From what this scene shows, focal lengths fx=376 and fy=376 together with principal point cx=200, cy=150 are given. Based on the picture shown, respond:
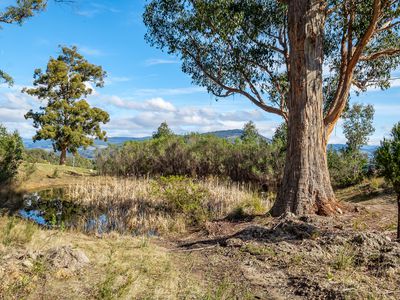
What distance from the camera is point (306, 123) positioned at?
8.99m

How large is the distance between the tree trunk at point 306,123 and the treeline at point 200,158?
9199 mm

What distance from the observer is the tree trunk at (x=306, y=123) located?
8.87 metres

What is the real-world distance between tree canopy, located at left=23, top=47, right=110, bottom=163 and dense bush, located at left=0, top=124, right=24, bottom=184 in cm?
1285

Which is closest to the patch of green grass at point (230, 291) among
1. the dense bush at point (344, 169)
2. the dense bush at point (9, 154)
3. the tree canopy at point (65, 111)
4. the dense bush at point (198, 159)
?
the dense bush at point (198, 159)

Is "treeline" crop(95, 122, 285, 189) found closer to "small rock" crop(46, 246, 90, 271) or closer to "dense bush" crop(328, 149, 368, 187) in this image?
"dense bush" crop(328, 149, 368, 187)

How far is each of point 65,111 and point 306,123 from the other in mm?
28538

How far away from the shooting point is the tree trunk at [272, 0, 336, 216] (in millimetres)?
8867

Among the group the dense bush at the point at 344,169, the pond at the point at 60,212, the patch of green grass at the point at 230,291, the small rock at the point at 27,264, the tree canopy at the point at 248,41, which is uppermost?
the tree canopy at the point at 248,41

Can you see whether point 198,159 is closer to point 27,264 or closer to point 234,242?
point 234,242

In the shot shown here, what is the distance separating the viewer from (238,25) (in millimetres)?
12719

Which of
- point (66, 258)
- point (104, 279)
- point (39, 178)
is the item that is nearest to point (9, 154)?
point (39, 178)

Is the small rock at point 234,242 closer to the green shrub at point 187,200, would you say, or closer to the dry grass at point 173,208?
the dry grass at point 173,208

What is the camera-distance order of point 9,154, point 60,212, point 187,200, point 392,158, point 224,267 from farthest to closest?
point 9,154 → point 60,212 → point 187,200 → point 392,158 → point 224,267

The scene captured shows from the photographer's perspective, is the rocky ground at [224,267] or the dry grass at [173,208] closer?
the rocky ground at [224,267]
